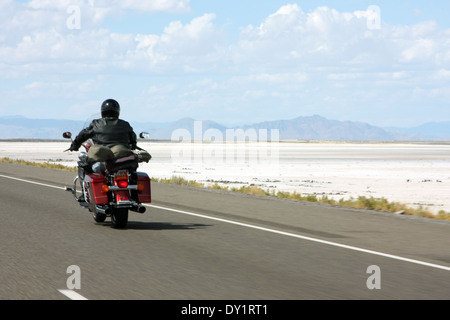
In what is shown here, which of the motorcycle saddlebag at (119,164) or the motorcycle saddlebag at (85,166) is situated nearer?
the motorcycle saddlebag at (119,164)

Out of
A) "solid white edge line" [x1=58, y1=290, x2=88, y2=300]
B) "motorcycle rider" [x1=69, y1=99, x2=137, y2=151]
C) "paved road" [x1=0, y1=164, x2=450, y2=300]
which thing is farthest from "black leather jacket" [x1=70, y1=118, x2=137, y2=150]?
"solid white edge line" [x1=58, y1=290, x2=88, y2=300]

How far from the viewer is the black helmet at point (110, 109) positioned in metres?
13.4

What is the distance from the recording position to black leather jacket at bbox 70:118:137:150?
13.2 metres

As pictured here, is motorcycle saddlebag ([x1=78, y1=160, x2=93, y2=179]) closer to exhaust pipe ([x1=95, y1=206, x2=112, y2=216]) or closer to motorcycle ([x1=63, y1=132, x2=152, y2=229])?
motorcycle ([x1=63, y1=132, x2=152, y2=229])

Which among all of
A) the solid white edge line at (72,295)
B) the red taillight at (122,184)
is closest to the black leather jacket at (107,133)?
the red taillight at (122,184)

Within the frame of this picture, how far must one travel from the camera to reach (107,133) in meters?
13.2

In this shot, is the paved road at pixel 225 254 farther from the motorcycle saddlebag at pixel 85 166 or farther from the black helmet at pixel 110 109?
the black helmet at pixel 110 109

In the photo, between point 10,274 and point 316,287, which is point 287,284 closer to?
point 316,287

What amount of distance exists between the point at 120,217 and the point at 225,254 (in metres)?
3.18

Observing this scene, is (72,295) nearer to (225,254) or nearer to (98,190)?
(225,254)

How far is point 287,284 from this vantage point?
8.44m

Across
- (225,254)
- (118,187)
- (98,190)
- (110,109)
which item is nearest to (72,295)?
(225,254)
